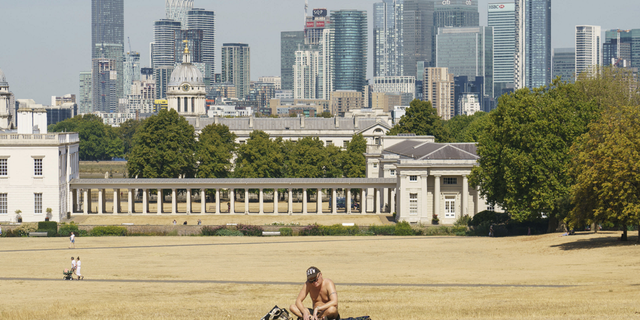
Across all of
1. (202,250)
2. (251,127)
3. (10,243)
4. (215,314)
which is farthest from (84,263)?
(251,127)

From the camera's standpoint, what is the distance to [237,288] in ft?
129

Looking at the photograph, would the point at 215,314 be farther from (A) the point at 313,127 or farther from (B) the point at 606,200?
(A) the point at 313,127

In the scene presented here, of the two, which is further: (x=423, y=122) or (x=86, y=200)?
(x=423, y=122)

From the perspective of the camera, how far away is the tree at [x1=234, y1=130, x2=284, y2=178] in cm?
10756

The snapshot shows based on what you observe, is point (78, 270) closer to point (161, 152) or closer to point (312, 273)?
point (312, 273)

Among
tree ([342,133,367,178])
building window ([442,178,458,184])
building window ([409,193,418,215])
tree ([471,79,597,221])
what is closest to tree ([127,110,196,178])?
tree ([342,133,367,178])

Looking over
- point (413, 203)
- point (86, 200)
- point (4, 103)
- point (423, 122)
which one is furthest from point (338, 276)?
point (4, 103)

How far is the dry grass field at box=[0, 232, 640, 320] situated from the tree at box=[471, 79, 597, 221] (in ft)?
10.8

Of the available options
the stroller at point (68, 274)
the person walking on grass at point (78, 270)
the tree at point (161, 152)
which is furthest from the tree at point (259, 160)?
the stroller at point (68, 274)

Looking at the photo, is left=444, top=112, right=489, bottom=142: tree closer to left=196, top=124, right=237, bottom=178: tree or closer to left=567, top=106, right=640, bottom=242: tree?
left=196, top=124, right=237, bottom=178: tree

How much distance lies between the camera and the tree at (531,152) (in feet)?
205

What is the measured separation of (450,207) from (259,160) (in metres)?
A: 32.1

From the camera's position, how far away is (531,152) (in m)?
64.1

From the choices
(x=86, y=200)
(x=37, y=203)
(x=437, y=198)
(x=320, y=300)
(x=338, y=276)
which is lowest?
(x=338, y=276)
